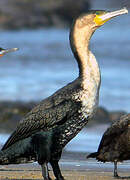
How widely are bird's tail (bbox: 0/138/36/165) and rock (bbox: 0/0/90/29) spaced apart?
1945 inches

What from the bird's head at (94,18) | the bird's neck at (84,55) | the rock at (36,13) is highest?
the rock at (36,13)

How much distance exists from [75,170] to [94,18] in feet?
8.58

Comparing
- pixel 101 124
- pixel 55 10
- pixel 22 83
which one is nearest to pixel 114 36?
pixel 55 10

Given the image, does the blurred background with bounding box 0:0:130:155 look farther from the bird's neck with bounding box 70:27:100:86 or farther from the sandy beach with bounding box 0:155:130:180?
the bird's neck with bounding box 70:27:100:86

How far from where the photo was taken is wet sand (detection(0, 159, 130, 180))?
11.2 meters

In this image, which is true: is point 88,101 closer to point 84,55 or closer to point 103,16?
point 84,55

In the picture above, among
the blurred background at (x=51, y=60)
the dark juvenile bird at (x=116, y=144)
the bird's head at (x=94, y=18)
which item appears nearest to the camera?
the bird's head at (x=94, y=18)

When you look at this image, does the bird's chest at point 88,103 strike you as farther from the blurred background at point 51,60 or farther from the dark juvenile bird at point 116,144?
the blurred background at point 51,60

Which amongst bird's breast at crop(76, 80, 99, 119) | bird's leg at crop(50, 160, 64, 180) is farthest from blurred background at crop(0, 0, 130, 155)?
bird's breast at crop(76, 80, 99, 119)

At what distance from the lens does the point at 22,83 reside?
28.4 meters

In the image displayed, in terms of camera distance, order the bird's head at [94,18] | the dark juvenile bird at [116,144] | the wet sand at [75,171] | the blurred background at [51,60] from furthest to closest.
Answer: the blurred background at [51,60] < the dark juvenile bird at [116,144] < the wet sand at [75,171] < the bird's head at [94,18]

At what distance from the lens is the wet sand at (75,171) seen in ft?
36.6

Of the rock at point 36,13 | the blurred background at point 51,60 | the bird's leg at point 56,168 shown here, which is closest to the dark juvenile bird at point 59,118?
the bird's leg at point 56,168

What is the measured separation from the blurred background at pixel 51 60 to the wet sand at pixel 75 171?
191cm
